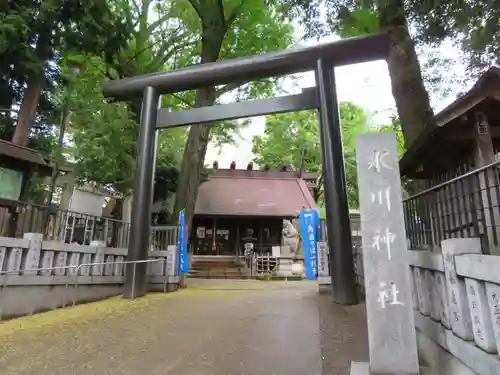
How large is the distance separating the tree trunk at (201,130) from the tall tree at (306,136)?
9.74 m

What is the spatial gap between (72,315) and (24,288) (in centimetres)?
102

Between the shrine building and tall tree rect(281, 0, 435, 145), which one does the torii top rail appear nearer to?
tall tree rect(281, 0, 435, 145)

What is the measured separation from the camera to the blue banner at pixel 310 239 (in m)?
11.0

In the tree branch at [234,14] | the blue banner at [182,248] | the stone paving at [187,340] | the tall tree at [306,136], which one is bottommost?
the stone paving at [187,340]

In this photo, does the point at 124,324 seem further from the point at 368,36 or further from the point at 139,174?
the point at 368,36

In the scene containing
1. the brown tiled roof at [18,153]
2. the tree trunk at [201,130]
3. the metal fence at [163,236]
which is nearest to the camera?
the brown tiled roof at [18,153]

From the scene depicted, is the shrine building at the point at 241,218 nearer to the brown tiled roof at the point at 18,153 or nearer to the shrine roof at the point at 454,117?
the brown tiled roof at the point at 18,153

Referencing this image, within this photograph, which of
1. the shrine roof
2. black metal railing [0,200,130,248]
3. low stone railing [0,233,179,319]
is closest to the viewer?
the shrine roof

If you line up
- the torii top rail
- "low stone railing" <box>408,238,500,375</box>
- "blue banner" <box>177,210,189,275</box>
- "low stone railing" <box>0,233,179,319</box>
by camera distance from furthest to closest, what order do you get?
"blue banner" <box>177,210,189,275</box> < the torii top rail < "low stone railing" <box>0,233,179,319</box> < "low stone railing" <box>408,238,500,375</box>

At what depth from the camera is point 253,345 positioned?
15.0 ft

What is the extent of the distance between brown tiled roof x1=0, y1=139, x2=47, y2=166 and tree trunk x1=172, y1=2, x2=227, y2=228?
15.8ft

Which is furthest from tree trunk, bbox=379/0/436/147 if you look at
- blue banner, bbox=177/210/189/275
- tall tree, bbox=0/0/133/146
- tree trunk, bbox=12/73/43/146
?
tree trunk, bbox=12/73/43/146

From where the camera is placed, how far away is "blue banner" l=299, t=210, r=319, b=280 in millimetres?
11023

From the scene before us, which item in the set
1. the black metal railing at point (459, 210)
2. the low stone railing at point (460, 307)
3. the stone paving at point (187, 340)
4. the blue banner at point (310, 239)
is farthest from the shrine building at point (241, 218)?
the low stone railing at point (460, 307)
